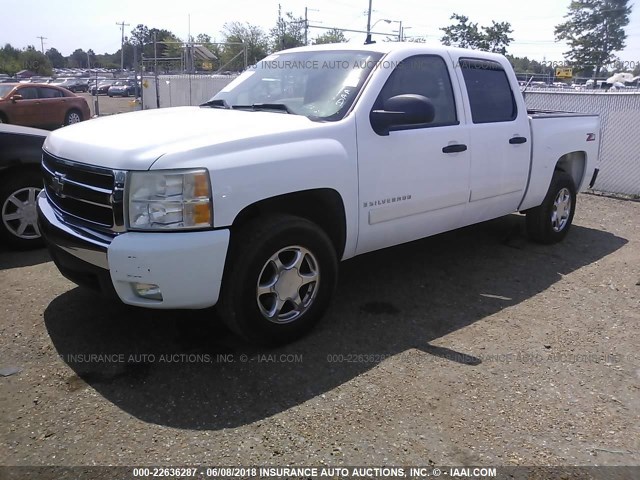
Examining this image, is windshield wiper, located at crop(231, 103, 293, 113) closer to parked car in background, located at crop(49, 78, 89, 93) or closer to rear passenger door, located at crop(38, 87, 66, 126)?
rear passenger door, located at crop(38, 87, 66, 126)

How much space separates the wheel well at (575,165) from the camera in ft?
20.4

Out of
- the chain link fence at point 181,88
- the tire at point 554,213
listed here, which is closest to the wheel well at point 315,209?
the tire at point 554,213

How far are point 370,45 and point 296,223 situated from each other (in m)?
1.80

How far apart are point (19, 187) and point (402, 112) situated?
3656 mm

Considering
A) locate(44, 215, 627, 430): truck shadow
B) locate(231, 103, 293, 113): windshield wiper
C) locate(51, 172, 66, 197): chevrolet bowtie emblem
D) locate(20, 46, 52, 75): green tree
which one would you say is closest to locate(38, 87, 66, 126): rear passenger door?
locate(44, 215, 627, 430): truck shadow

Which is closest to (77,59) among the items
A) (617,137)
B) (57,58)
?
(57,58)

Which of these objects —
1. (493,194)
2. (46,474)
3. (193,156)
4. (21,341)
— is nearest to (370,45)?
(493,194)

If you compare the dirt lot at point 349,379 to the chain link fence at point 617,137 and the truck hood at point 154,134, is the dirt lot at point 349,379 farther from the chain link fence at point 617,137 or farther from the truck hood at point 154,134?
the chain link fence at point 617,137

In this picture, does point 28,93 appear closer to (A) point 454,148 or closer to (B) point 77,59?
(A) point 454,148

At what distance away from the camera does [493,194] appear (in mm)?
4887

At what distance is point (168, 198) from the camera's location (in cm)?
297

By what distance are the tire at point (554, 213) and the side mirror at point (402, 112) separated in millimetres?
2618

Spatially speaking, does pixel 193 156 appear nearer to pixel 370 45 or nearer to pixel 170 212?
pixel 170 212

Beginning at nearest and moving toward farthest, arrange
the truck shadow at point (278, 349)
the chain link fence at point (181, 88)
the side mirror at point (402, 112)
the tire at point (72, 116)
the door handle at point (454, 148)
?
1. the truck shadow at point (278, 349)
2. the side mirror at point (402, 112)
3. the door handle at point (454, 148)
4. the tire at point (72, 116)
5. the chain link fence at point (181, 88)
